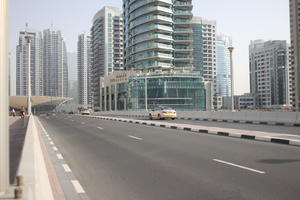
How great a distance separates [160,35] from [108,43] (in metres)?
67.0

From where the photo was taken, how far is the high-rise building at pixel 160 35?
333 feet

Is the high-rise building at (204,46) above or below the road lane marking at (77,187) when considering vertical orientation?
above

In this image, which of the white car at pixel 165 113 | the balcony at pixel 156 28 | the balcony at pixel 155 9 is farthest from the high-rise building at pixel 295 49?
the white car at pixel 165 113

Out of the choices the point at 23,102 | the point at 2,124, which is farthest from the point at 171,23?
the point at 2,124

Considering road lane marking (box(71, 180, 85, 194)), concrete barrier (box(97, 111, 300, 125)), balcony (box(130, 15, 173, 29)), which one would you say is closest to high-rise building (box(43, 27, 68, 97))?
balcony (box(130, 15, 173, 29))

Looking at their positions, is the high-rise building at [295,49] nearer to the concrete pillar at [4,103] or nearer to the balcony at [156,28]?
the balcony at [156,28]

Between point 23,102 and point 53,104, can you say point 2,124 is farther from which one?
point 53,104

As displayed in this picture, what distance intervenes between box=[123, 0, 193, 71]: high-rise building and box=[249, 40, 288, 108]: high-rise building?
69.6 metres

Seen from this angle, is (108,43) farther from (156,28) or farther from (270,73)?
(270,73)

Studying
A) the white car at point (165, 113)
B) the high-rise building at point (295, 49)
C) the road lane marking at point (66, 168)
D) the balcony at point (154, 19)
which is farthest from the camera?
the high-rise building at point (295, 49)

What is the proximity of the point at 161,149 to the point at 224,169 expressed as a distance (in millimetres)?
4049

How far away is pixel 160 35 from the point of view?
101250 millimetres

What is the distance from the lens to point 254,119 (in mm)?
29156

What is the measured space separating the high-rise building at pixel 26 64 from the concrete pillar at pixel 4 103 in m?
76.6
